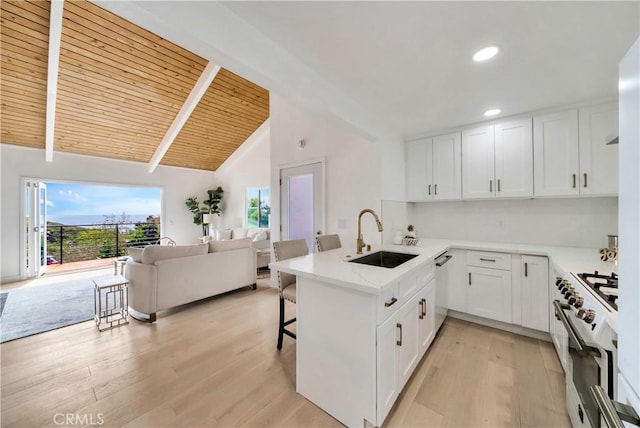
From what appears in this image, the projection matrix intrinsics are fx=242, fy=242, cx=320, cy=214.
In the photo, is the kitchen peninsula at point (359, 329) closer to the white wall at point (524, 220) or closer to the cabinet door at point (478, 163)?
the white wall at point (524, 220)

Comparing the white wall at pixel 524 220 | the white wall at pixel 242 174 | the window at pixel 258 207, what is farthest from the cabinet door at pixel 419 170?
the window at pixel 258 207

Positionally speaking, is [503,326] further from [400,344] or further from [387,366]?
[387,366]

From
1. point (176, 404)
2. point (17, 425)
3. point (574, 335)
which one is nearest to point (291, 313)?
point (176, 404)

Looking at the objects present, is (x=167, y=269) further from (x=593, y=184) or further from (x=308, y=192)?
(x=593, y=184)

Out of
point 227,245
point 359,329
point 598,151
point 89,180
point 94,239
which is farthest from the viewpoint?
point 94,239

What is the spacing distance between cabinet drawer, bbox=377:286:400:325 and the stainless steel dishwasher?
996 millimetres

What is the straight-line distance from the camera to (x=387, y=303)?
4.72ft

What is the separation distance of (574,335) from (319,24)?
220 cm

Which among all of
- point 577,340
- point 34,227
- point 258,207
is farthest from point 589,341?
point 34,227

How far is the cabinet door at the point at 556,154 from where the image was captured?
2.45 metres

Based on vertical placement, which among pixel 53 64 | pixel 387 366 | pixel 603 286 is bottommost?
pixel 387 366

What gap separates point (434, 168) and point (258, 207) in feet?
16.3

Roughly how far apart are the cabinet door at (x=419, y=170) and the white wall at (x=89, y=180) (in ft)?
21.0

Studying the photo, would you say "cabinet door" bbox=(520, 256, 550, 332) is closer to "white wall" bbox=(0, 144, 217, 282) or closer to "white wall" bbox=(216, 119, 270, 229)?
"white wall" bbox=(216, 119, 270, 229)
